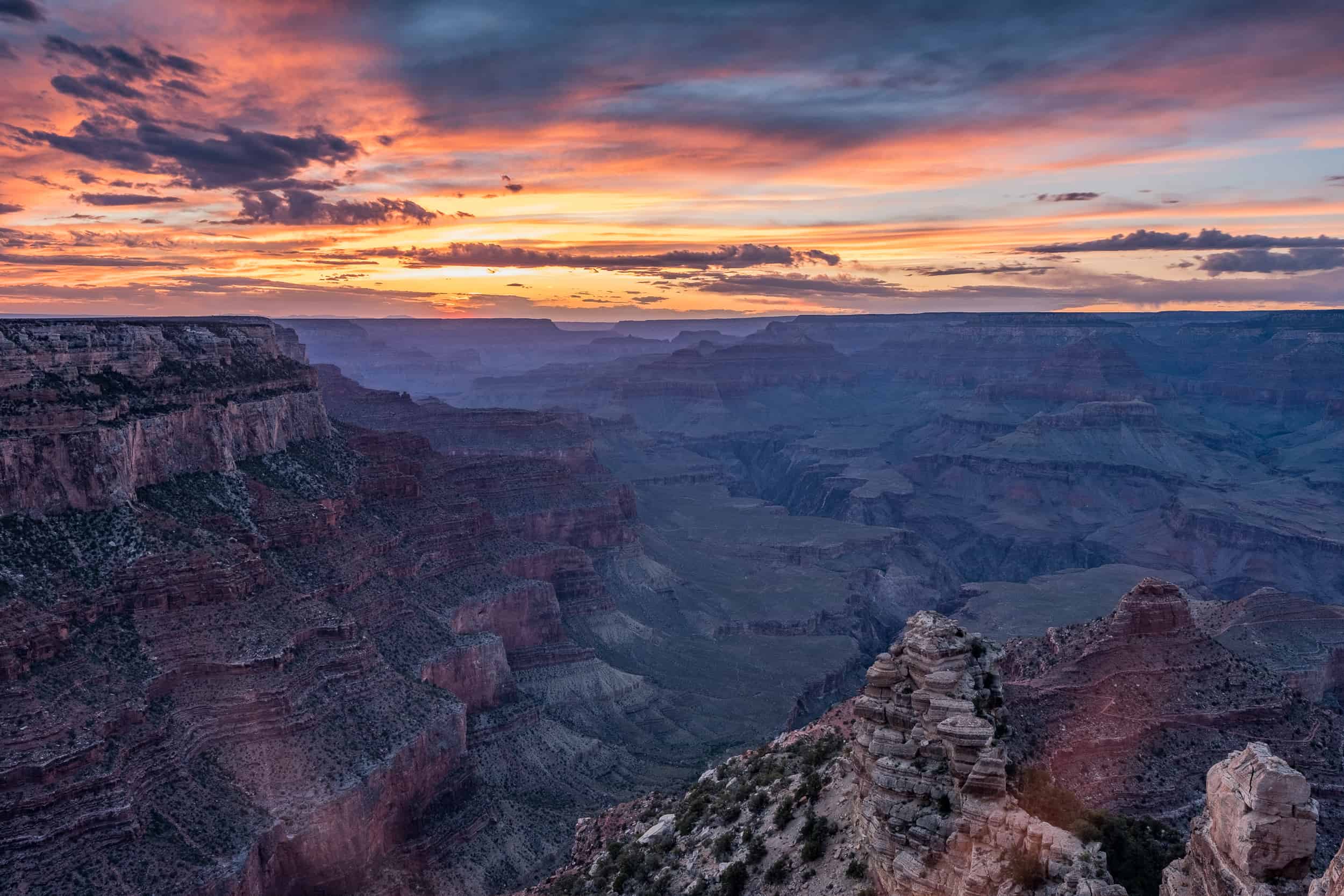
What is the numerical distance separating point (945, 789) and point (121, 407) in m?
53.4

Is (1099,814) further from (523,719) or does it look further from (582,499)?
(582,499)

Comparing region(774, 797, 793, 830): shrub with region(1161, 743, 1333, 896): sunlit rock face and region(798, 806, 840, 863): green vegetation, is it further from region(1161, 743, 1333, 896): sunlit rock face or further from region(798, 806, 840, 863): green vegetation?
region(1161, 743, 1333, 896): sunlit rock face

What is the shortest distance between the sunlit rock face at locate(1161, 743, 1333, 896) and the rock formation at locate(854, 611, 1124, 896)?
2234 mm

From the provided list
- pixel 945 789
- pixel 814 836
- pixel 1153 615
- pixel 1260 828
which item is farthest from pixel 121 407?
pixel 1260 828

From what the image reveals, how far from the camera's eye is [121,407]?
57.2 meters

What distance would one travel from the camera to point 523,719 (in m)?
75.9

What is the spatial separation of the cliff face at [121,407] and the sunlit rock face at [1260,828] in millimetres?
54340

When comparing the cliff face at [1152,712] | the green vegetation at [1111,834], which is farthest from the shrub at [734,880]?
the cliff face at [1152,712]

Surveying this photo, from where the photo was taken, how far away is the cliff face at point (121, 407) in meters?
51.0

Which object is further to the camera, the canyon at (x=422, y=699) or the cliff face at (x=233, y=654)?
the cliff face at (x=233, y=654)

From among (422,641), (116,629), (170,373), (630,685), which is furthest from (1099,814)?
(630,685)

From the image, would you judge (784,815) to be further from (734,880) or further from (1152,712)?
(1152,712)

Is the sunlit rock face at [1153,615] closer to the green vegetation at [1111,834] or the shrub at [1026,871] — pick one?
the green vegetation at [1111,834]

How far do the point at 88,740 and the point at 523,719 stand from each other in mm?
37023
